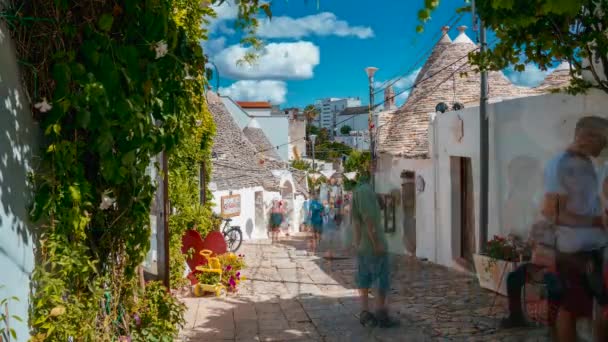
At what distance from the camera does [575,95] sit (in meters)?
5.87

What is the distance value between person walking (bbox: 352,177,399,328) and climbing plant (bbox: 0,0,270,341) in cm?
245

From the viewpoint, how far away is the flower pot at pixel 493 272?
6.77 meters

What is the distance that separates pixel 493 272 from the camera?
280 inches

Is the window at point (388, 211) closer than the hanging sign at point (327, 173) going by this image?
Yes

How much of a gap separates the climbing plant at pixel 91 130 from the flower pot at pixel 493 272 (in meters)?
4.65

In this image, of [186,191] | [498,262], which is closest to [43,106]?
[498,262]

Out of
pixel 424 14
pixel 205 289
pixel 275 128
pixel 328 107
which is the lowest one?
pixel 205 289

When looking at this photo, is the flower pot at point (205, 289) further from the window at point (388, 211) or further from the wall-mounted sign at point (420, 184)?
the window at point (388, 211)

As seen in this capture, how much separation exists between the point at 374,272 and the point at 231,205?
1694 cm

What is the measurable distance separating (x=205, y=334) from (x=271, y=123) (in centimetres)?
4082

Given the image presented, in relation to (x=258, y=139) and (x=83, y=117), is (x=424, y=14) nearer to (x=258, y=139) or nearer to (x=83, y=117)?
(x=83, y=117)

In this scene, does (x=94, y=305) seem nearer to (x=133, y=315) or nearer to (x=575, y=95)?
(x=133, y=315)

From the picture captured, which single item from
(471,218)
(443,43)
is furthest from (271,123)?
(471,218)

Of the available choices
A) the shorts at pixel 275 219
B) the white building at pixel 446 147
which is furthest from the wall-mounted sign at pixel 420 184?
the shorts at pixel 275 219
